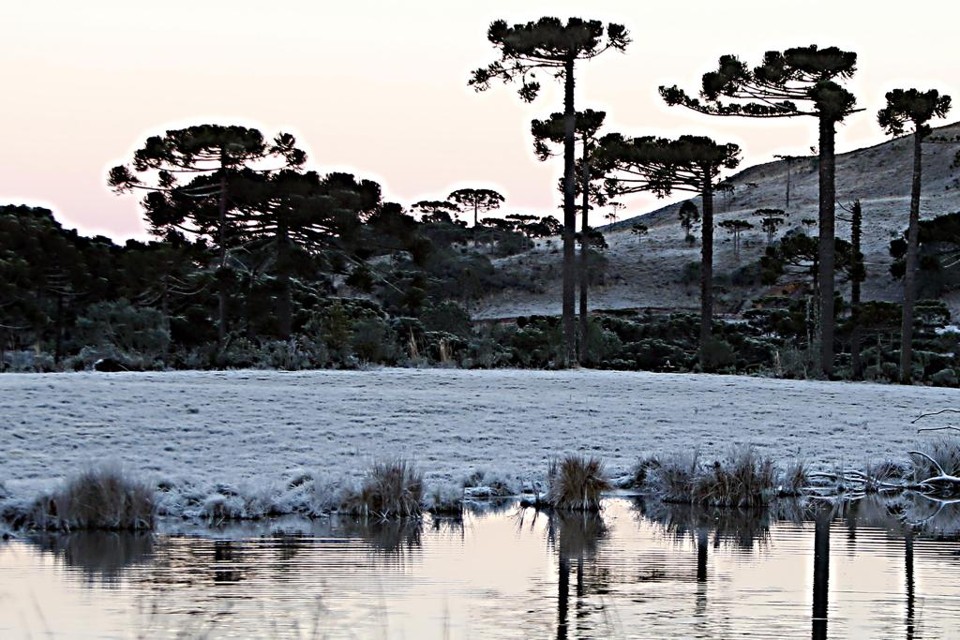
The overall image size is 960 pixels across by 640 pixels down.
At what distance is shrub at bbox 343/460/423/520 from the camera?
15969 millimetres

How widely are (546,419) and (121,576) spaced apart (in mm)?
14121

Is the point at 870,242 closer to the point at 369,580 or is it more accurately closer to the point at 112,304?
the point at 112,304

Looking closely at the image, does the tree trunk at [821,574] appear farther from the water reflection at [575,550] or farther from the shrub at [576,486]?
the shrub at [576,486]

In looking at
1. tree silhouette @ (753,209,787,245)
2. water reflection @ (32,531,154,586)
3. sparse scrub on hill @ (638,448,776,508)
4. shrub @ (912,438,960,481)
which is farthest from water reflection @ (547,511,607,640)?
tree silhouette @ (753,209,787,245)

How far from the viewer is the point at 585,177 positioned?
4572 centimetres

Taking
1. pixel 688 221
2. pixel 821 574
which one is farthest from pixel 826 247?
pixel 688 221

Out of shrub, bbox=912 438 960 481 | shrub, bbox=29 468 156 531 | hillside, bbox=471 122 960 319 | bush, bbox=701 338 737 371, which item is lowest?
shrub, bbox=29 468 156 531

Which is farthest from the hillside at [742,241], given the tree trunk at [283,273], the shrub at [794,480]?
the shrub at [794,480]

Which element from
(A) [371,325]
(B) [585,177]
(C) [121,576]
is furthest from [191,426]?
(B) [585,177]

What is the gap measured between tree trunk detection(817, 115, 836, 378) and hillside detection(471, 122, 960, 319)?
30.1 m

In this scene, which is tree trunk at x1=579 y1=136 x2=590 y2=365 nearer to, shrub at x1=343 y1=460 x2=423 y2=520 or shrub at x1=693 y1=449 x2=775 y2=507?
shrub at x1=693 y1=449 x2=775 y2=507

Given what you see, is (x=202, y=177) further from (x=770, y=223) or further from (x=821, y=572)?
(x=770, y=223)

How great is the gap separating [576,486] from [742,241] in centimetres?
9743

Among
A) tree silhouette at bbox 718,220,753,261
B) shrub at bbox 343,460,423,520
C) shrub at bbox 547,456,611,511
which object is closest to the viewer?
shrub at bbox 343,460,423,520
